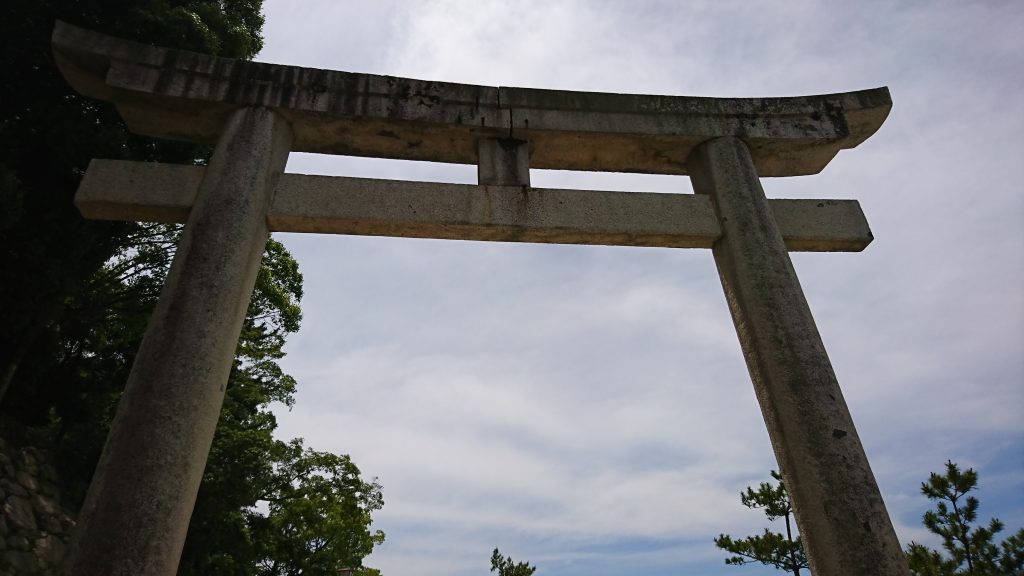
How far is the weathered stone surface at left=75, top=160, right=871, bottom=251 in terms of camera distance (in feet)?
13.5

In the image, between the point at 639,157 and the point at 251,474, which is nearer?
the point at 639,157

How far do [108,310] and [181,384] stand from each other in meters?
10.2

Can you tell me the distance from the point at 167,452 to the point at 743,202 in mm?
4360

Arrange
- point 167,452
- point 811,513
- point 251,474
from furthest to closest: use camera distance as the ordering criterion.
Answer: point 251,474, point 811,513, point 167,452

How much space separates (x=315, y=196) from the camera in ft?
14.2

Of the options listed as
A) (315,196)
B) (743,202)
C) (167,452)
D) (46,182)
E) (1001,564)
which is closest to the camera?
(167,452)

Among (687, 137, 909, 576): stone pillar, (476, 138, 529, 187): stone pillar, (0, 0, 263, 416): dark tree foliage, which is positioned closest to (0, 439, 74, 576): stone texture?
(0, 0, 263, 416): dark tree foliage

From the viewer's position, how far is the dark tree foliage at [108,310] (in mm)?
7422

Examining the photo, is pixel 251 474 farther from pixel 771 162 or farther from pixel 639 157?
pixel 771 162

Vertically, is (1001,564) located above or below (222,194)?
below

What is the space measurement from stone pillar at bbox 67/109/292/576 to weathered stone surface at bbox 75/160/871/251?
0.27 m

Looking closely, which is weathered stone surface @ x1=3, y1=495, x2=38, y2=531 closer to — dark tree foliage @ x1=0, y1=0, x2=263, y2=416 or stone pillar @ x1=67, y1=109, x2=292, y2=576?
dark tree foliage @ x1=0, y1=0, x2=263, y2=416

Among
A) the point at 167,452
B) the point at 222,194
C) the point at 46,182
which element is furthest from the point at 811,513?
the point at 46,182

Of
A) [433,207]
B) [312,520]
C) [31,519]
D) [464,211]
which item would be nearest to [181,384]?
[433,207]
